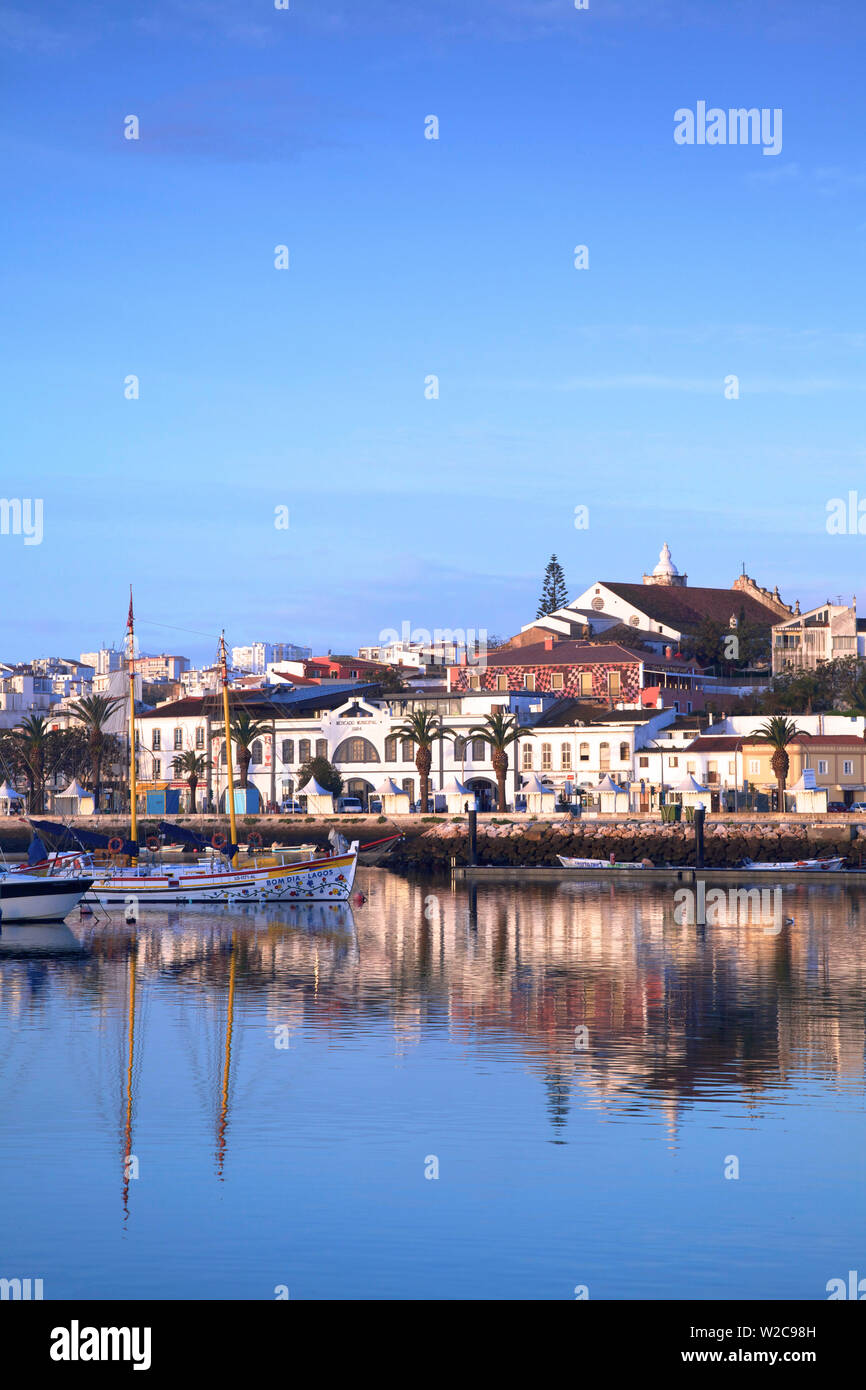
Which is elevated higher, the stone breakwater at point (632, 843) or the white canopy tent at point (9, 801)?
the white canopy tent at point (9, 801)

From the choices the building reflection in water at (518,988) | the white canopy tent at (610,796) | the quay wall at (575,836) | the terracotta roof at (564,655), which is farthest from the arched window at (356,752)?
the building reflection in water at (518,988)

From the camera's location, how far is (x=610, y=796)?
9650 cm

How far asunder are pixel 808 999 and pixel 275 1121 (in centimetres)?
1545

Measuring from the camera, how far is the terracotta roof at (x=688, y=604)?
5172 inches

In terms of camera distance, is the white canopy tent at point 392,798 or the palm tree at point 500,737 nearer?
the palm tree at point 500,737

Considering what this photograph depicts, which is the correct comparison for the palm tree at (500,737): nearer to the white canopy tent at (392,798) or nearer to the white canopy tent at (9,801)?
the white canopy tent at (392,798)

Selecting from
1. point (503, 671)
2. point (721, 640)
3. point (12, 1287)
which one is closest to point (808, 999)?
point (12, 1287)

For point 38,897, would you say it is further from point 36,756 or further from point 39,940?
point 36,756

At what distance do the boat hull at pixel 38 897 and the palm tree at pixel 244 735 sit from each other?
4622cm

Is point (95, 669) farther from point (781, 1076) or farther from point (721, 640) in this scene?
point (781, 1076)

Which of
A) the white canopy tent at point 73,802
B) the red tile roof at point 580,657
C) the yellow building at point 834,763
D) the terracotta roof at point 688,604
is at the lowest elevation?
the white canopy tent at point 73,802

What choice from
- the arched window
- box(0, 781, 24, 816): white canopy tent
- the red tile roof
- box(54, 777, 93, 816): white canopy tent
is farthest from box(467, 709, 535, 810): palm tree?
box(0, 781, 24, 816): white canopy tent

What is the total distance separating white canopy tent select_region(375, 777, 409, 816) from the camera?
104 meters

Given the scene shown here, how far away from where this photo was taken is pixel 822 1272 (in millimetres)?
17328
